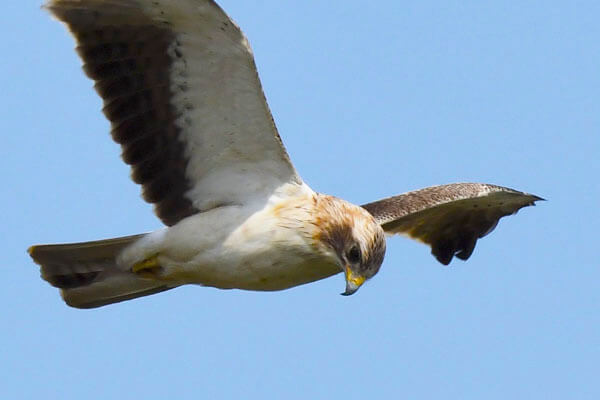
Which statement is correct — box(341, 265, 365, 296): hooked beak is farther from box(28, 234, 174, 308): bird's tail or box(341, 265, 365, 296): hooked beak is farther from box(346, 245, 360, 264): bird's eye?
box(28, 234, 174, 308): bird's tail

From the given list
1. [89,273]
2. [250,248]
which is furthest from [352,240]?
[89,273]

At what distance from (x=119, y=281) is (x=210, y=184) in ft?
4.26

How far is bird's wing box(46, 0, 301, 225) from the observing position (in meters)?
10.5

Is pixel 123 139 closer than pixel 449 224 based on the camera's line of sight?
Yes

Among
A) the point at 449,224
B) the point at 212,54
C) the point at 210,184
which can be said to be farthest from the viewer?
the point at 449,224

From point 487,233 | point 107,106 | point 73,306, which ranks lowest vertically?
point 73,306

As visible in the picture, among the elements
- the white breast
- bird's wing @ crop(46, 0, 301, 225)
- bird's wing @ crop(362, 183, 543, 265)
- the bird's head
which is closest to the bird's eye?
the bird's head

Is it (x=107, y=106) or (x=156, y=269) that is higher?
(x=107, y=106)

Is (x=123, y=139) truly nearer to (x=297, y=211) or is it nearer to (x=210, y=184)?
(x=210, y=184)

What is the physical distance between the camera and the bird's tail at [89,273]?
11523 mm

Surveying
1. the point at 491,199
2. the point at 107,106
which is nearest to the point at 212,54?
the point at 107,106

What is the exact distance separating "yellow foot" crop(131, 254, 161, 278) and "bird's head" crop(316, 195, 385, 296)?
1.66 m

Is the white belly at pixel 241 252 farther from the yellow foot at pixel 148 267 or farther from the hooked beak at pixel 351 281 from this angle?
the hooked beak at pixel 351 281

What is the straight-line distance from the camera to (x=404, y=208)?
41.1 feet
